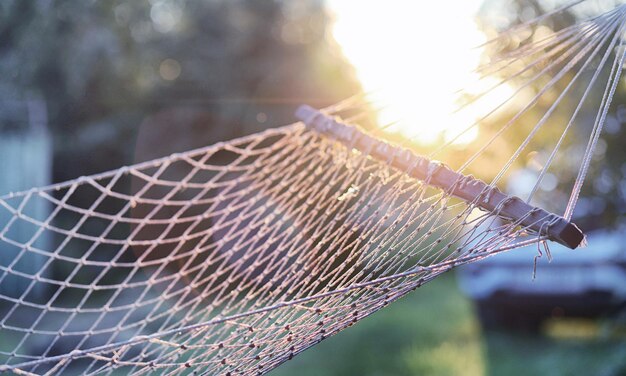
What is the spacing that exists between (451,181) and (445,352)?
1939mm

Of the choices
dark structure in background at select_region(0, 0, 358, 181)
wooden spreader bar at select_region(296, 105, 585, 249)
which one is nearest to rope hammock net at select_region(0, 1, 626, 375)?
wooden spreader bar at select_region(296, 105, 585, 249)

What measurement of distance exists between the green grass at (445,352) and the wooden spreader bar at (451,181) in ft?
4.23

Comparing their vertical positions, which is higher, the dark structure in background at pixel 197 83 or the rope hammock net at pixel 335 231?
the dark structure in background at pixel 197 83

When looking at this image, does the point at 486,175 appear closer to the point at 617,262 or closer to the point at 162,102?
the point at 617,262

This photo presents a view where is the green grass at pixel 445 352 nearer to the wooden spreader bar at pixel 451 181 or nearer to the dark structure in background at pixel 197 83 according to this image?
the wooden spreader bar at pixel 451 181

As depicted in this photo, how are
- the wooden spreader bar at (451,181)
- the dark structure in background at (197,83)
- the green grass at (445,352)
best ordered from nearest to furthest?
the wooden spreader bar at (451,181) → the green grass at (445,352) → the dark structure in background at (197,83)

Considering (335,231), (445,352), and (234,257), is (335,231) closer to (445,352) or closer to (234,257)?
(445,352)

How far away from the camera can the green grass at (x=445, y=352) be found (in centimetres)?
287

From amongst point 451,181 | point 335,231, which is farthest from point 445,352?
point 451,181

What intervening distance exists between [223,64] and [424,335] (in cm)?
284

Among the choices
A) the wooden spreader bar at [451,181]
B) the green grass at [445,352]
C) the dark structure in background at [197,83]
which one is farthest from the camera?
the dark structure in background at [197,83]

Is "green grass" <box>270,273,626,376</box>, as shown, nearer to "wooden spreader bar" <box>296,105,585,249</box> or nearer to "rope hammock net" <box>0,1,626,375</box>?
"rope hammock net" <box>0,1,626,375</box>

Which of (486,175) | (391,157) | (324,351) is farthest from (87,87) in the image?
(391,157)

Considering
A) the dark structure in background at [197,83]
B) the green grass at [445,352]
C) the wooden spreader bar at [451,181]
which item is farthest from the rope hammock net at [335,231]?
the dark structure in background at [197,83]
